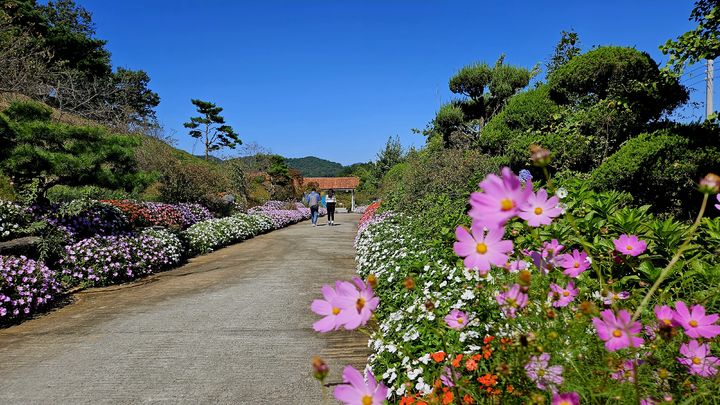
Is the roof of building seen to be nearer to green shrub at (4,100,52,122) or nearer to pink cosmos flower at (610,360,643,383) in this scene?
green shrub at (4,100,52,122)

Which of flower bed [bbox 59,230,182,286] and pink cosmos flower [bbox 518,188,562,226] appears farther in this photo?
flower bed [bbox 59,230,182,286]

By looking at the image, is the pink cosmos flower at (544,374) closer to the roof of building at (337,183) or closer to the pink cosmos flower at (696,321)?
the pink cosmos flower at (696,321)

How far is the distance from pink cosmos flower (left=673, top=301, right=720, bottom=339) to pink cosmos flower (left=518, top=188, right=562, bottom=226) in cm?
40

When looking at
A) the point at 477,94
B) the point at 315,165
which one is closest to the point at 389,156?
the point at 477,94

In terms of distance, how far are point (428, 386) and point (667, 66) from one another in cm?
475

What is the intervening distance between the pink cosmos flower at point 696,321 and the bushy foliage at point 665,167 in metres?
4.36

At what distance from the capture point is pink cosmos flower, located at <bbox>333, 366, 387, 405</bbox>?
2.66ft

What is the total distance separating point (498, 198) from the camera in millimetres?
677

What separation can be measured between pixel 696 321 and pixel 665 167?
177 inches

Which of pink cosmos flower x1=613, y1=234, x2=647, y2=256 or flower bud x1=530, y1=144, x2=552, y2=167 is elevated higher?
flower bud x1=530, y1=144, x2=552, y2=167

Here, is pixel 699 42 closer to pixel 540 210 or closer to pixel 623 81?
pixel 623 81

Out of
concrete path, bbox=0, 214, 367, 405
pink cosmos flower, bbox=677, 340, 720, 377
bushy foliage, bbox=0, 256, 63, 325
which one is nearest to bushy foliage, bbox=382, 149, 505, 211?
concrete path, bbox=0, 214, 367, 405

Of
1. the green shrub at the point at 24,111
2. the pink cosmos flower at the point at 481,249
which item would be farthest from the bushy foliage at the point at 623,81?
the green shrub at the point at 24,111

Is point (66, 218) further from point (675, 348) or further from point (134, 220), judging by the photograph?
point (675, 348)
